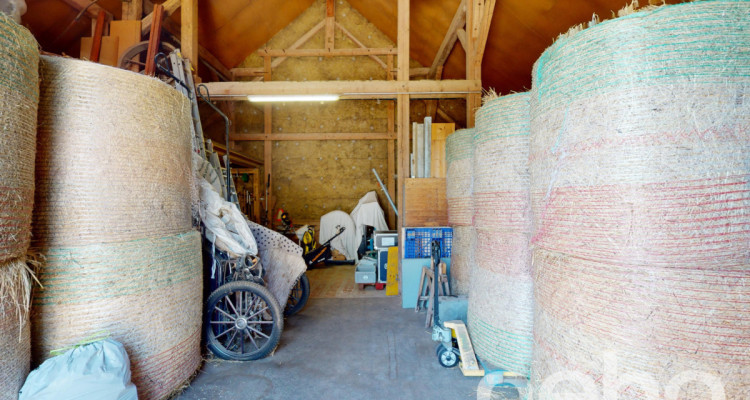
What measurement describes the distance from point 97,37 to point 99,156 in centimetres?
360

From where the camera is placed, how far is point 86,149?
1708 mm

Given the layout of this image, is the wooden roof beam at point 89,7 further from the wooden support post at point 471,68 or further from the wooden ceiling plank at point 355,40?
the wooden ceiling plank at point 355,40

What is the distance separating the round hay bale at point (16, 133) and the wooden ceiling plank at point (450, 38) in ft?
15.4

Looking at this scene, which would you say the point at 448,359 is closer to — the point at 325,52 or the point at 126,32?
the point at 126,32

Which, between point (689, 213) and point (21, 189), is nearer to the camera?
point (689, 213)

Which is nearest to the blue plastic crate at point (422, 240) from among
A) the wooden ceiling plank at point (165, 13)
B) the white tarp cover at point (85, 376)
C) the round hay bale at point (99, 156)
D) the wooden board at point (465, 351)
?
the wooden board at point (465, 351)

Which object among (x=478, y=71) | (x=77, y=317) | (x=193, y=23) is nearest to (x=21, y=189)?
(x=77, y=317)

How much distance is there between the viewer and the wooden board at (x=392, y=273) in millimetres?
4645

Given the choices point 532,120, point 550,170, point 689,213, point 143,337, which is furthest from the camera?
point 143,337

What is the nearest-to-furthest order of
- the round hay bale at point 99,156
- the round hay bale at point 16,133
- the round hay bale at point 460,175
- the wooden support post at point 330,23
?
1. the round hay bale at point 16,133
2. the round hay bale at point 99,156
3. the round hay bale at point 460,175
4. the wooden support post at point 330,23

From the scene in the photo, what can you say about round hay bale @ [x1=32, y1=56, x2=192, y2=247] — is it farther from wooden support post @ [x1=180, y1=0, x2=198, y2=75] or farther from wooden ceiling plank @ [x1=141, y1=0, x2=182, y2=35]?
wooden ceiling plank @ [x1=141, y1=0, x2=182, y2=35]

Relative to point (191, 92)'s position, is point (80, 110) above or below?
below

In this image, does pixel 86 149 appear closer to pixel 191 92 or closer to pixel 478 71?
pixel 191 92

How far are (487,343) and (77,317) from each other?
7.85 ft
